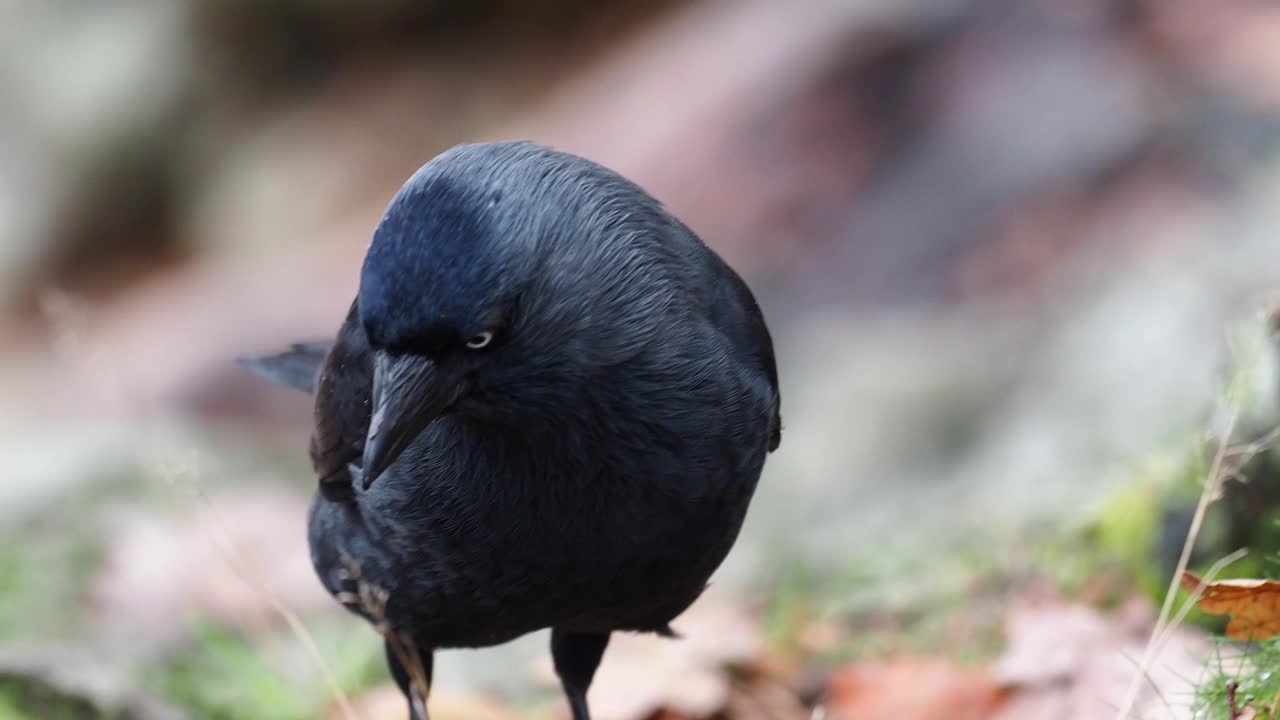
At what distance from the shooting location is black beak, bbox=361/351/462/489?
2521 mm

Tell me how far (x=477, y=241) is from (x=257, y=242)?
999 centimetres

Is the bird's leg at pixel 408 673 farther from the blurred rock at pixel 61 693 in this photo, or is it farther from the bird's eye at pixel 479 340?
the bird's eye at pixel 479 340

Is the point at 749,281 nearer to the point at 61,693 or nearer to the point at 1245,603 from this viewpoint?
the point at 61,693

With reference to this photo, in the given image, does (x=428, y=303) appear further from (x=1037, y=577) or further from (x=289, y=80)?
(x=289, y=80)

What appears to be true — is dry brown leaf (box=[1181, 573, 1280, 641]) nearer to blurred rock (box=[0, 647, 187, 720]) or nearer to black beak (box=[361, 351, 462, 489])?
black beak (box=[361, 351, 462, 489])

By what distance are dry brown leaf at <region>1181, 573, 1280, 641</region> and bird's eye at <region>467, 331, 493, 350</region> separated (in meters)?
1.35

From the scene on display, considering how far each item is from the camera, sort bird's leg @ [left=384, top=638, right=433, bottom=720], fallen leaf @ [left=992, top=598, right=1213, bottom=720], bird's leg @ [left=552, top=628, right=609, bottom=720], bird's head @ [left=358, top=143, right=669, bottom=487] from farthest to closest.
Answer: bird's leg @ [left=552, top=628, right=609, bottom=720], bird's leg @ [left=384, top=638, right=433, bottom=720], fallen leaf @ [left=992, top=598, right=1213, bottom=720], bird's head @ [left=358, top=143, right=669, bottom=487]

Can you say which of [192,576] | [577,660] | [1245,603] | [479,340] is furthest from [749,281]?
[479,340]

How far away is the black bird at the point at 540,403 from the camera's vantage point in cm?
252

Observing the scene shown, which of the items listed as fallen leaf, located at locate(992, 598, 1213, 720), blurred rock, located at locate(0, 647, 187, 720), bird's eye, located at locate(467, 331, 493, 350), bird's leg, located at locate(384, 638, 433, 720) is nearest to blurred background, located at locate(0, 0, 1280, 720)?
blurred rock, located at locate(0, 647, 187, 720)

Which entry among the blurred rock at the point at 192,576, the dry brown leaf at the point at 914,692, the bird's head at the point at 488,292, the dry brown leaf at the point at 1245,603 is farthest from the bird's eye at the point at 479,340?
the blurred rock at the point at 192,576

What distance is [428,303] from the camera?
96.7 inches

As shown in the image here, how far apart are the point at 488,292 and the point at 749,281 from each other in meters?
5.59

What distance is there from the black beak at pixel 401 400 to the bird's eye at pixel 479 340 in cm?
7
